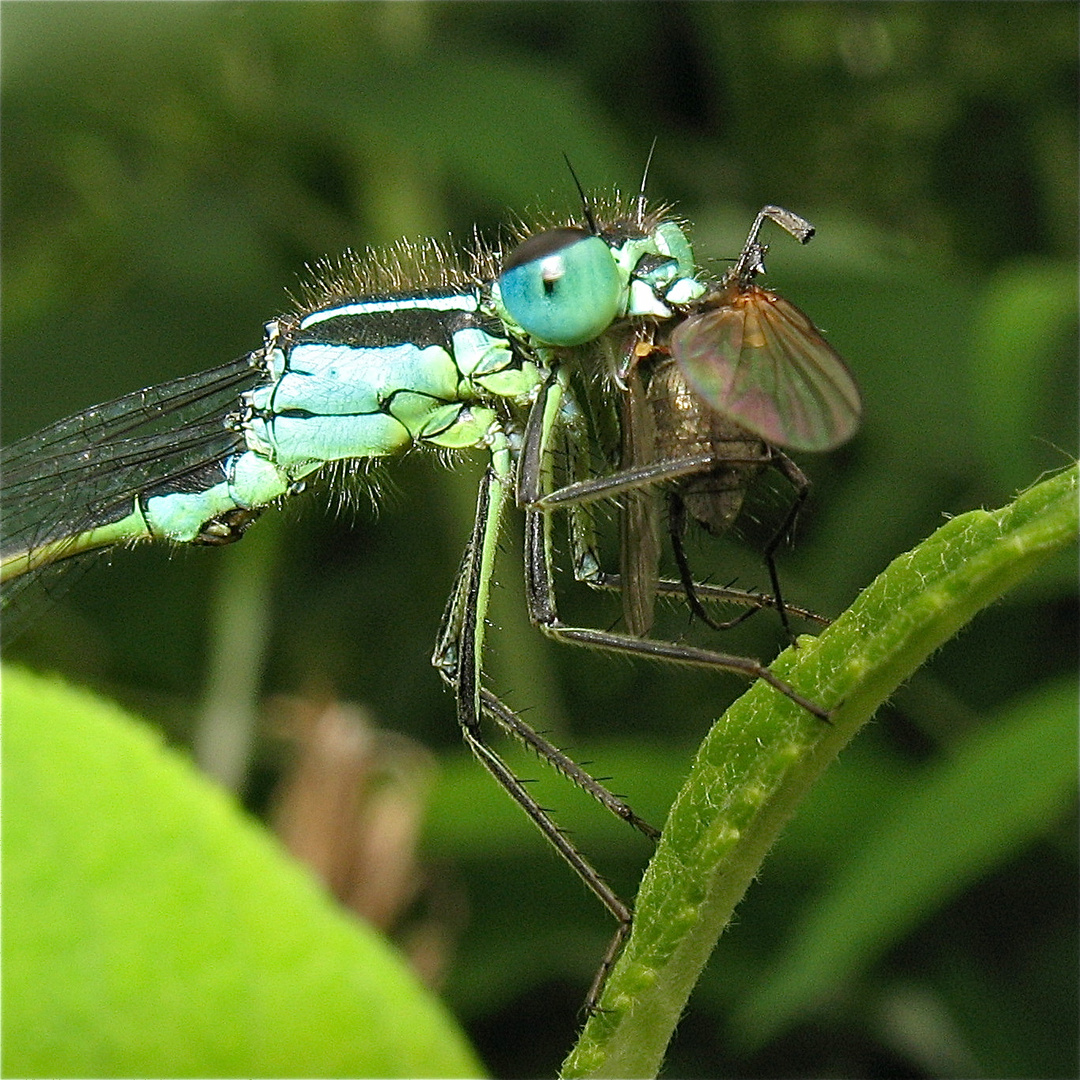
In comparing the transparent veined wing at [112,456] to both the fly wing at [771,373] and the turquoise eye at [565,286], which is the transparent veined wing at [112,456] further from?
the fly wing at [771,373]

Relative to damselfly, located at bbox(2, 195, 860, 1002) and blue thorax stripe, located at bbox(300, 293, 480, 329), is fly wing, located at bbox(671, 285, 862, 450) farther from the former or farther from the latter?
blue thorax stripe, located at bbox(300, 293, 480, 329)

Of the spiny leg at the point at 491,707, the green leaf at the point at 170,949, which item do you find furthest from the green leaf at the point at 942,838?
the green leaf at the point at 170,949

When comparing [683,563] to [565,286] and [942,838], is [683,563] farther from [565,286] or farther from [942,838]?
[942,838]

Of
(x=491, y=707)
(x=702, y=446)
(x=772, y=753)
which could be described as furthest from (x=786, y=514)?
(x=772, y=753)

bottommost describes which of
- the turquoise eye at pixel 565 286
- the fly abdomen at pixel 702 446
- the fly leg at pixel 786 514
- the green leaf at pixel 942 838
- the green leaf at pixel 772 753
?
the green leaf at pixel 772 753

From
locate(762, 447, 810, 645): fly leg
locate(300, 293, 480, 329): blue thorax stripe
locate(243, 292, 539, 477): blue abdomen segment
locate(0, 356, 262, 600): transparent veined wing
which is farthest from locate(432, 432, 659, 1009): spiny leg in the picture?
locate(0, 356, 262, 600): transparent veined wing

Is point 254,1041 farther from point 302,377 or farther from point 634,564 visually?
point 302,377
